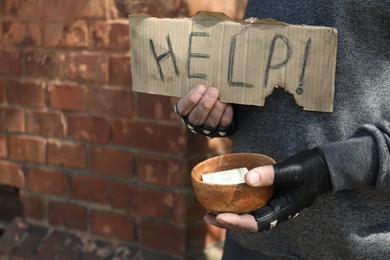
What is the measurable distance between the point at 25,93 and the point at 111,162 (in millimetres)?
388

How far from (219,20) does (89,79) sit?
2.33 feet

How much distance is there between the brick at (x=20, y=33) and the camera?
1876 mm

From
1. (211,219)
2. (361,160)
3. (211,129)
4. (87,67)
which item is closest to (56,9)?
(87,67)

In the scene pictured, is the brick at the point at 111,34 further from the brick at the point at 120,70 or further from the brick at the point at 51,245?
the brick at the point at 51,245

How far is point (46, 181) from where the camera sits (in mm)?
1937

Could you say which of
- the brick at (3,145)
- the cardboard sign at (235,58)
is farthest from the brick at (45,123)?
the cardboard sign at (235,58)

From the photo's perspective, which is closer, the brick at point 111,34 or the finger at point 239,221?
the finger at point 239,221

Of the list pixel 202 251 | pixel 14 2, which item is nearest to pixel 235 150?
pixel 202 251

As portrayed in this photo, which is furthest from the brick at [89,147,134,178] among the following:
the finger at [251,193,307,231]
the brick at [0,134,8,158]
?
the finger at [251,193,307,231]

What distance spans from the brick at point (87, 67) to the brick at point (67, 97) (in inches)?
1.4

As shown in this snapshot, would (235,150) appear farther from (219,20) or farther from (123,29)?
(123,29)

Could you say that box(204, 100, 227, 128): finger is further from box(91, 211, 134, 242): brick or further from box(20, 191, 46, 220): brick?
box(20, 191, 46, 220): brick

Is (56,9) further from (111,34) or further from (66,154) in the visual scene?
(66,154)

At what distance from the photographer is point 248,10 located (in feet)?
4.20
